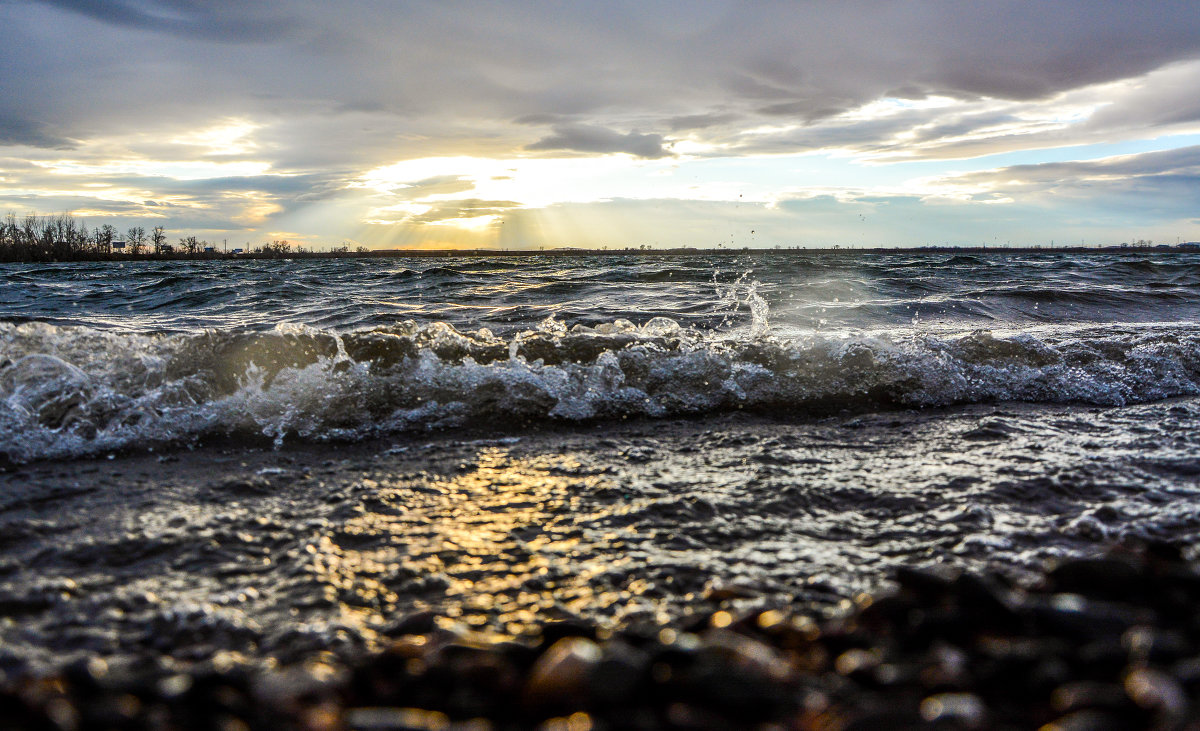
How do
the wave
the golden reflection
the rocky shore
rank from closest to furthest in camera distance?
the rocky shore → the golden reflection → the wave

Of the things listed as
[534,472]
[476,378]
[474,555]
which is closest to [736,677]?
[474,555]

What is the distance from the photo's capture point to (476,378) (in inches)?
209

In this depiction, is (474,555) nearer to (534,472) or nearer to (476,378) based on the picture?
(534,472)

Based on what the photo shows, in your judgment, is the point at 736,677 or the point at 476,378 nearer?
the point at 736,677

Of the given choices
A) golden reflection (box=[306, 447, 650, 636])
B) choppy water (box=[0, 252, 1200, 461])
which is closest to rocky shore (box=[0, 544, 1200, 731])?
golden reflection (box=[306, 447, 650, 636])

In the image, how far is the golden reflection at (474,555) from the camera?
86.6 inches

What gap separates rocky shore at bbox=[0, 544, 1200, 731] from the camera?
1429 mm

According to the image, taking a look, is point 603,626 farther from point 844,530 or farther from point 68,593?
point 68,593

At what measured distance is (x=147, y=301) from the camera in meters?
15.0

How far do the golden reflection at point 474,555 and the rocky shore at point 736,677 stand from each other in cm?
23

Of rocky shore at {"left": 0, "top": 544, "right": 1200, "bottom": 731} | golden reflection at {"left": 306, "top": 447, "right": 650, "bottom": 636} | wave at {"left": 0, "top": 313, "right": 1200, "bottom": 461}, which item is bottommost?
golden reflection at {"left": 306, "top": 447, "right": 650, "bottom": 636}

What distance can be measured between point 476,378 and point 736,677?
406 centimetres

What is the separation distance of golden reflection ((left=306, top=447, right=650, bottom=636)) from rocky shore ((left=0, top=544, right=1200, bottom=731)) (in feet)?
0.74

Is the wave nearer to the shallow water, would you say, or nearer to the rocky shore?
the shallow water
